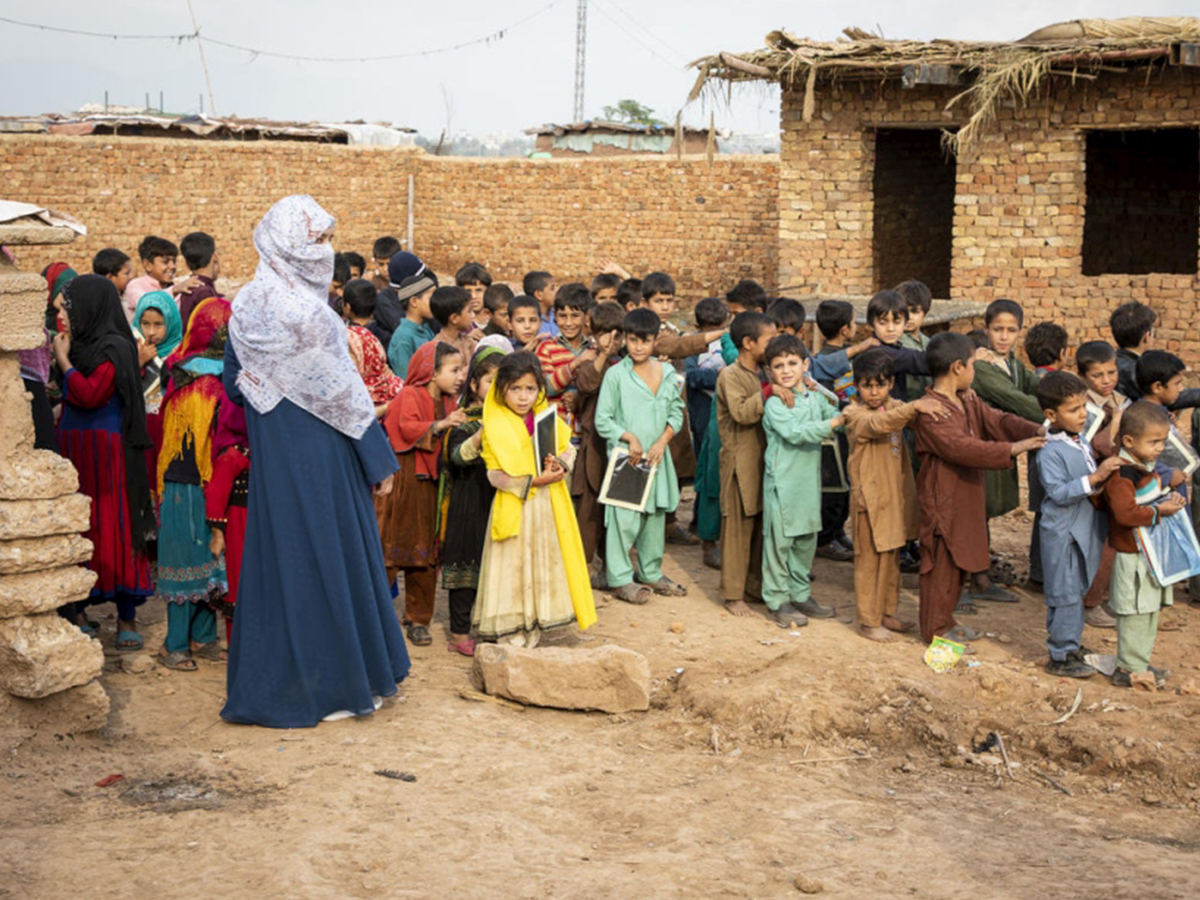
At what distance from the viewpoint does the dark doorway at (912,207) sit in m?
15.5

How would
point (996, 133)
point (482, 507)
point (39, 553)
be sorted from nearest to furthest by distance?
1. point (39, 553)
2. point (482, 507)
3. point (996, 133)

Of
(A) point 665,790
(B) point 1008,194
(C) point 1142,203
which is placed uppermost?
(C) point 1142,203

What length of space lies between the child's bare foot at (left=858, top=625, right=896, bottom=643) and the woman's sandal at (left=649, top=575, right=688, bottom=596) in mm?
1087

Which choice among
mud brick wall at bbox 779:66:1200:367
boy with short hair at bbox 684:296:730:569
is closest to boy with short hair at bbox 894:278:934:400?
boy with short hair at bbox 684:296:730:569

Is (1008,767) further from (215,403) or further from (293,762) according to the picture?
(215,403)

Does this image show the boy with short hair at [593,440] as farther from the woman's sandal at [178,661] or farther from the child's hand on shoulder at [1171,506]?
the child's hand on shoulder at [1171,506]

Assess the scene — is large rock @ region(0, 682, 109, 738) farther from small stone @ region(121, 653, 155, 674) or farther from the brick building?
the brick building

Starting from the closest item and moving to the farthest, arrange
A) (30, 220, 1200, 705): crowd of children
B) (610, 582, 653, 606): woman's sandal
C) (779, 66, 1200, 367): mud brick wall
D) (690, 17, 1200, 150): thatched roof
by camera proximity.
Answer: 1. (30, 220, 1200, 705): crowd of children
2. (610, 582, 653, 606): woman's sandal
3. (690, 17, 1200, 150): thatched roof
4. (779, 66, 1200, 367): mud brick wall

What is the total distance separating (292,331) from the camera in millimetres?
4879

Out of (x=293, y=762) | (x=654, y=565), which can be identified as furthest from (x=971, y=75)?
(x=293, y=762)

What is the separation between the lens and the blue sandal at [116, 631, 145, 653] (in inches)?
238

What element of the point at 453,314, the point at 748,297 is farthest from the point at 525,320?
the point at 748,297

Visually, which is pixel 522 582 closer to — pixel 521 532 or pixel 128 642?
pixel 521 532

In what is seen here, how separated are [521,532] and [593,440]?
1.46 metres
